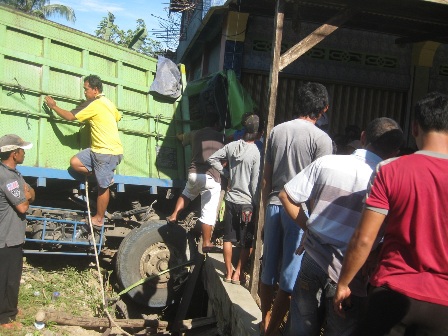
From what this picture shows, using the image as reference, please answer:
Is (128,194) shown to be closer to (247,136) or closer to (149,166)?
(149,166)

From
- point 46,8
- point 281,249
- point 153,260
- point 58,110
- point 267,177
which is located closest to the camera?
point 281,249

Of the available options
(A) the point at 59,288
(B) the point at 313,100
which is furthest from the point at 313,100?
(A) the point at 59,288

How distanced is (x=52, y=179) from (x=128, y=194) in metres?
1.11

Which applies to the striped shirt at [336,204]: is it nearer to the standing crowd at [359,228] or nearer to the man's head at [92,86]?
the standing crowd at [359,228]

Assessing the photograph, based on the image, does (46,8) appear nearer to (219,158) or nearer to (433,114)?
(219,158)

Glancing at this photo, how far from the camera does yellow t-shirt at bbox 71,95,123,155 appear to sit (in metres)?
5.96

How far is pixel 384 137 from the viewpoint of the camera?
281 centimetres

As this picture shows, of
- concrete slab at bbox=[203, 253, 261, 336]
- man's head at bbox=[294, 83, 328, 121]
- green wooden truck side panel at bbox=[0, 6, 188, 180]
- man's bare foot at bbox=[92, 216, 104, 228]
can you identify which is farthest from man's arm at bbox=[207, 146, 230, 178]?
man's head at bbox=[294, 83, 328, 121]

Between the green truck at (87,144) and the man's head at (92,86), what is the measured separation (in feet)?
0.92

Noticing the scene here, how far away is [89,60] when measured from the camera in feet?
21.0

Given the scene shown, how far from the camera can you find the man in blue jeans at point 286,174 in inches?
145

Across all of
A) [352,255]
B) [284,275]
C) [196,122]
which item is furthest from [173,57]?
[352,255]

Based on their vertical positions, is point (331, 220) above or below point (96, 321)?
above

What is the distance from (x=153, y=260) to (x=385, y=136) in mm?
4333
